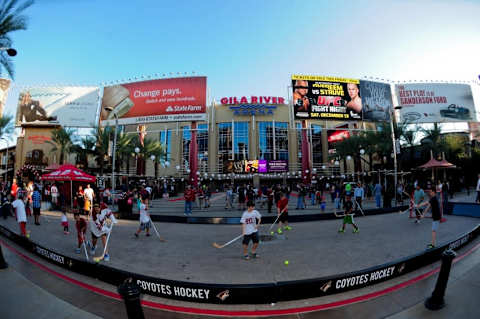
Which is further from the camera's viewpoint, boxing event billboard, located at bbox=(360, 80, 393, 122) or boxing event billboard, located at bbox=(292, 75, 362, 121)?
boxing event billboard, located at bbox=(360, 80, 393, 122)

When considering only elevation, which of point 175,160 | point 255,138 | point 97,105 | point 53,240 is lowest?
point 53,240

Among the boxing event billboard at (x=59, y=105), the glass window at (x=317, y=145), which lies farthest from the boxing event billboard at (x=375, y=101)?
the boxing event billboard at (x=59, y=105)

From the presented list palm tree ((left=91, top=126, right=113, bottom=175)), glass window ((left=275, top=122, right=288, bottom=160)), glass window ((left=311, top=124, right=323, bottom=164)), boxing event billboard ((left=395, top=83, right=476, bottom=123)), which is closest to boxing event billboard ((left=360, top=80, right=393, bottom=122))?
boxing event billboard ((left=395, top=83, right=476, bottom=123))

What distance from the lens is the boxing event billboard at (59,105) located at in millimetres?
38344

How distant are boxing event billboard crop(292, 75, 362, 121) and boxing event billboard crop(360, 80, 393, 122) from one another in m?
1.14

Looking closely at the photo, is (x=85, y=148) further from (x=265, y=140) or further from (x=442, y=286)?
(x=442, y=286)

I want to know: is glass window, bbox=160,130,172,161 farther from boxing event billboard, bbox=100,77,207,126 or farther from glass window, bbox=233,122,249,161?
boxing event billboard, bbox=100,77,207,126

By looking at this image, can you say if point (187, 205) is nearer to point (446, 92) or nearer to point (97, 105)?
point (97, 105)

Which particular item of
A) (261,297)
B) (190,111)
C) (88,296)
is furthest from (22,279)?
(190,111)

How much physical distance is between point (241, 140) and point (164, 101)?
17.7 m

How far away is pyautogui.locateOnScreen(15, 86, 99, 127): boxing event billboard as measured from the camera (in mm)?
38344

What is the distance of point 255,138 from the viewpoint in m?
44.9

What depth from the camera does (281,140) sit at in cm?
4634

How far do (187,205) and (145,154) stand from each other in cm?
2400
